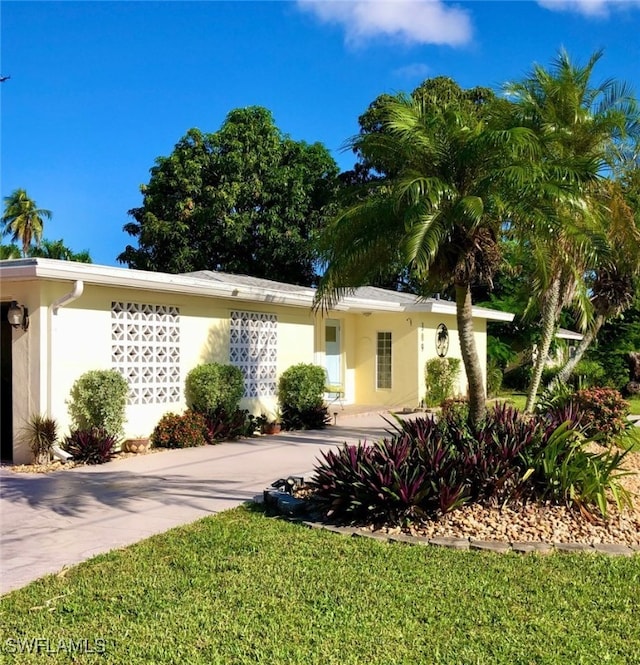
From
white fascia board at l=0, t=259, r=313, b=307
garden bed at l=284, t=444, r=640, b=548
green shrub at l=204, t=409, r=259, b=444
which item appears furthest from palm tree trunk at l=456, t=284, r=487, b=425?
green shrub at l=204, t=409, r=259, b=444

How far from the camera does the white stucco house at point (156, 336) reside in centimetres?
1112

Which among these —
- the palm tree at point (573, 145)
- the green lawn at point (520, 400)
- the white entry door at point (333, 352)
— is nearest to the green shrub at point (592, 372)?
the green lawn at point (520, 400)

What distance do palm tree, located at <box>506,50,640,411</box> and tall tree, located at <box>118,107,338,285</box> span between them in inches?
652

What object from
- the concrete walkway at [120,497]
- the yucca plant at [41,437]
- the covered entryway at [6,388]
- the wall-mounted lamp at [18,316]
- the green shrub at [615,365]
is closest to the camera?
the concrete walkway at [120,497]

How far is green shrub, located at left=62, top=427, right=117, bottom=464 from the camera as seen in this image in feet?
36.3

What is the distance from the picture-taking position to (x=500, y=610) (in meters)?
4.75

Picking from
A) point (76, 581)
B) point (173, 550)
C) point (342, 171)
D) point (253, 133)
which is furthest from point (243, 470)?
point (342, 171)

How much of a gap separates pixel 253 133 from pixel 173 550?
25486 mm

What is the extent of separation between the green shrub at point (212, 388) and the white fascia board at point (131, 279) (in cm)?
152

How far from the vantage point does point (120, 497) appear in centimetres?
866

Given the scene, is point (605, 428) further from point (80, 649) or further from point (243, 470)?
point (80, 649)

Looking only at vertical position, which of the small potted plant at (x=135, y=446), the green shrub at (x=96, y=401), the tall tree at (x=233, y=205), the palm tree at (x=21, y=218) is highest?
the palm tree at (x=21, y=218)

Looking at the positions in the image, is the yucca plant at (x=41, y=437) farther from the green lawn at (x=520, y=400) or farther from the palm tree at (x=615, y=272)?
the green lawn at (x=520, y=400)

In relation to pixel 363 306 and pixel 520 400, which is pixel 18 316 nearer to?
pixel 363 306
